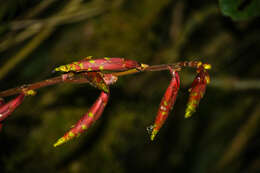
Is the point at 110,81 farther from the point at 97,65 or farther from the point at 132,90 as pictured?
the point at 132,90

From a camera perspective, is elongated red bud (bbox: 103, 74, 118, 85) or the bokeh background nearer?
elongated red bud (bbox: 103, 74, 118, 85)

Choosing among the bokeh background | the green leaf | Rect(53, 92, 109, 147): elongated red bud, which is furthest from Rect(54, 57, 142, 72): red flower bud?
the bokeh background

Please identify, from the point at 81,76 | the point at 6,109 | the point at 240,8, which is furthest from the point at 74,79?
the point at 240,8

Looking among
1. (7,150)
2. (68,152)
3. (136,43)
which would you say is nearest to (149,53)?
(136,43)

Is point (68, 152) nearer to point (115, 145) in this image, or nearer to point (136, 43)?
point (115, 145)

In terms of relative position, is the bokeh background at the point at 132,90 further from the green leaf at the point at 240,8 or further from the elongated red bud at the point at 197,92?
the elongated red bud at the point at 197,92

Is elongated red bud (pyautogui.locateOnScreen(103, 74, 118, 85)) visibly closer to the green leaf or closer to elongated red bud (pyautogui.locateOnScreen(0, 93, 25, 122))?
elongated red bud (pyautogui.locateOnScreen(0, 93, 25, 122))
